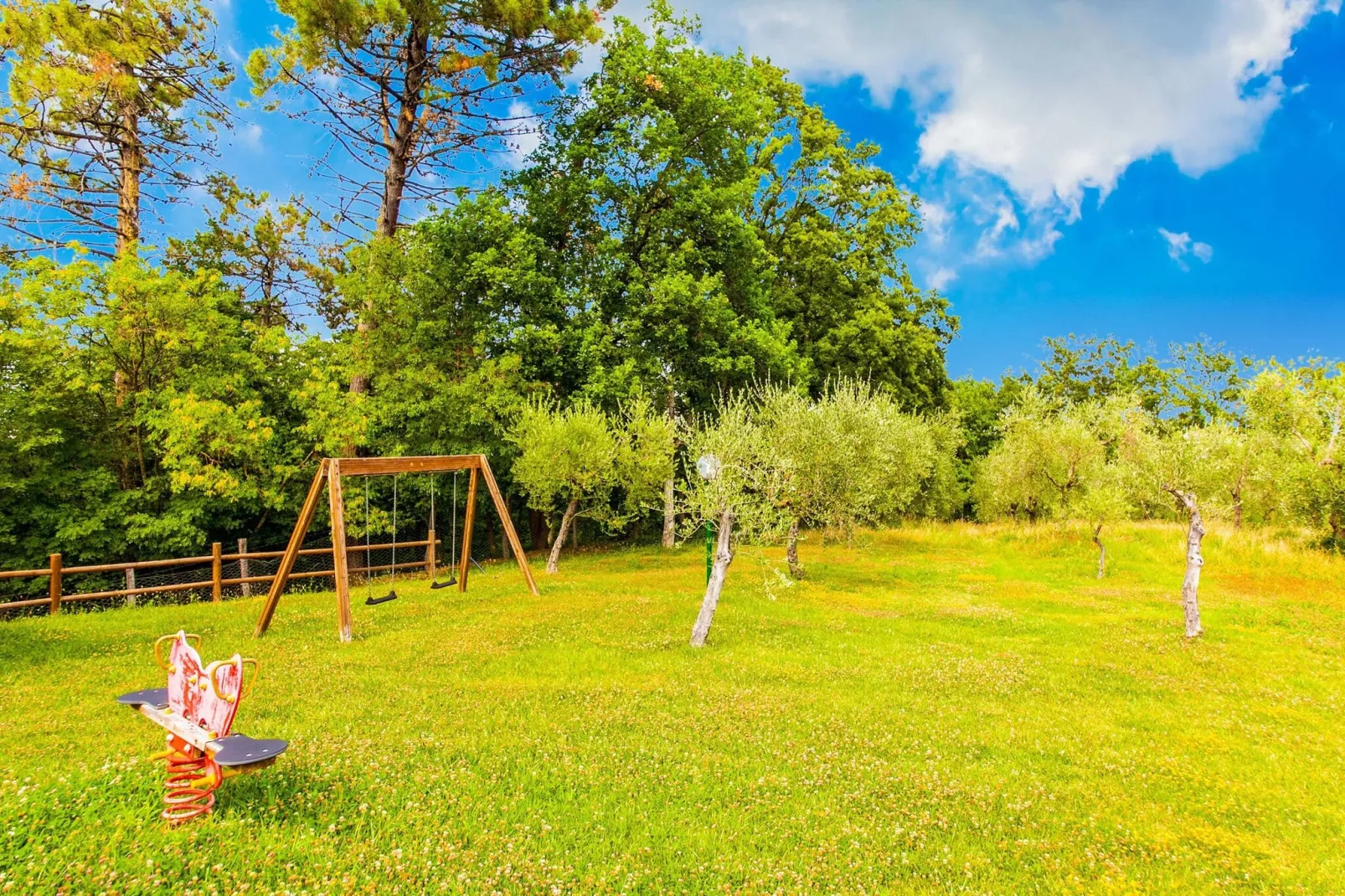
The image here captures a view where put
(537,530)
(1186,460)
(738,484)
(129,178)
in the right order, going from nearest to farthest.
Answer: (738,484)
(129,178)
(1186,460)
(537,530)

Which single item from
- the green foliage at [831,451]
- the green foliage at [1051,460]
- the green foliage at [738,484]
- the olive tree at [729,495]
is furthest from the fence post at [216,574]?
the green foliage at [1051,460]

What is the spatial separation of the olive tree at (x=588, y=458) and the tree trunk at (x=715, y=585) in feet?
33.7

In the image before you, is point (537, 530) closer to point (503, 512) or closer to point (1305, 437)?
point (503, 512)

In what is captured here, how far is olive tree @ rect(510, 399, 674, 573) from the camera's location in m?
27.5

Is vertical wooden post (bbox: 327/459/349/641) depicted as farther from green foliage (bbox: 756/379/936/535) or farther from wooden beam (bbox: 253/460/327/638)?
green foliage (bbox: 756/379/936/535)

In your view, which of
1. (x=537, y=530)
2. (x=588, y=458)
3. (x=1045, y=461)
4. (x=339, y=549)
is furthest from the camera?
(x=537, y=530)

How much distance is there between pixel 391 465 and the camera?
17391mm

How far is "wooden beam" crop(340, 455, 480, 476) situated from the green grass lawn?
4041 millimetres

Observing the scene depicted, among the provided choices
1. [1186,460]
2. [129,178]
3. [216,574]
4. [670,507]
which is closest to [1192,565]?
[1186,460]

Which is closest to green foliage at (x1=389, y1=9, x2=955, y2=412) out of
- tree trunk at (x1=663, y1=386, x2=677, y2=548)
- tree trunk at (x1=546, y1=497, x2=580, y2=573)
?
tree trunk at (x1=663, y1=386, x2=677, y2=548)

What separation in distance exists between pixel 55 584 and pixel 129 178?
20.1m

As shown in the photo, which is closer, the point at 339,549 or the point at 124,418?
the point at 339,549

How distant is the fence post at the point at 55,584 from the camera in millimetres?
20625

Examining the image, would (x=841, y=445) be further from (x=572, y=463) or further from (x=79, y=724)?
(x=79, y=724)
